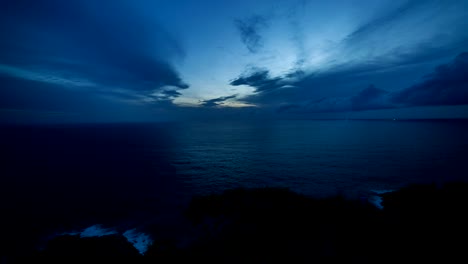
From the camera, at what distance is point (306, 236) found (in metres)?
20.3

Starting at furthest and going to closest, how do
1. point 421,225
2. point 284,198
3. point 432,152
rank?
1. point 432,152
2. point 284,198
3. point 421,225

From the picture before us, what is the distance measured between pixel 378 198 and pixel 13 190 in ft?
221

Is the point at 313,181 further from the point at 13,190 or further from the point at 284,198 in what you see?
the point at 13,190

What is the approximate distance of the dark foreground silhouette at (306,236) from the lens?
17.5 metres

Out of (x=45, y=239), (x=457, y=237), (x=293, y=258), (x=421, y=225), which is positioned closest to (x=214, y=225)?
(x=293, y=258)

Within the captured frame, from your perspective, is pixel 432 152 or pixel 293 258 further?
pixel 432 152

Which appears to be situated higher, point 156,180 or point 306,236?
point 306,236

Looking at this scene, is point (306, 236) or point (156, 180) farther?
point (156, 180)

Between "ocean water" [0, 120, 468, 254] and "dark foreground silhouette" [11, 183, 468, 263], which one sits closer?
"dark foreground silhouette" [11, 183, 468, 263]

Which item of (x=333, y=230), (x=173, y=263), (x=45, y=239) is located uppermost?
(x=333, y=230)

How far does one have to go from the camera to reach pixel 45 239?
922 inches

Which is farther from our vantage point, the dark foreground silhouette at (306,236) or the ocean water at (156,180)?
the ocean water at (156,180)

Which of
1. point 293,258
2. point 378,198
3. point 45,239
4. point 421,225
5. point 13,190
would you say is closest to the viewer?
point 293,258

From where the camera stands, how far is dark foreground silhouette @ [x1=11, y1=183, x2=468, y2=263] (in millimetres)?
17484
